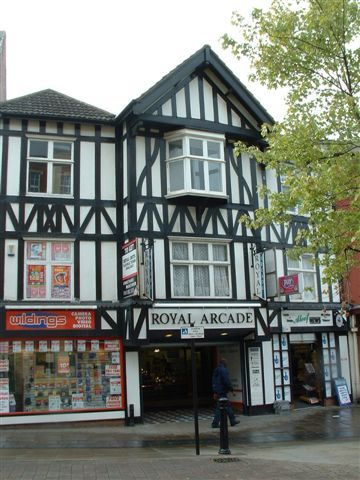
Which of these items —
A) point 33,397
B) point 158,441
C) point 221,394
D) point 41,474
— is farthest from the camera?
point 33,397

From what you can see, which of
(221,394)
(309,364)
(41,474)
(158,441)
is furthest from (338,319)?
(41,474)

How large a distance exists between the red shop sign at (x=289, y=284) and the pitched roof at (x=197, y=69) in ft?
17.4

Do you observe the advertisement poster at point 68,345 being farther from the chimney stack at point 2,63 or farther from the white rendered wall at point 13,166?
the chimney stack at point 2,63

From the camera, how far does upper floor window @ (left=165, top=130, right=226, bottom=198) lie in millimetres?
17312

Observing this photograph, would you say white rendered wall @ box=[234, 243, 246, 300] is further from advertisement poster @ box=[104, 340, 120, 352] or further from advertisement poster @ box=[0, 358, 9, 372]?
advertisement poster @ box=[0, 358, 9, 372]

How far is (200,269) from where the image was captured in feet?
57.8

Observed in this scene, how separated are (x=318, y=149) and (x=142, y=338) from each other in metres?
7.31

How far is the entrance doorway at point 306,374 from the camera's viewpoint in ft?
64.7

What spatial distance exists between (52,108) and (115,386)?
28.1 feet

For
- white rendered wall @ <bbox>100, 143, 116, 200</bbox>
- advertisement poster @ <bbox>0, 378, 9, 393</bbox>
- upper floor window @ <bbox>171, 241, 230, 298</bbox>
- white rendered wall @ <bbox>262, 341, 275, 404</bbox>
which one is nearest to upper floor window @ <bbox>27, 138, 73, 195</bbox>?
white rendered wall @ <bbox>100, 143, 116, 200</bbox>

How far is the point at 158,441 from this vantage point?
1368 centimetres

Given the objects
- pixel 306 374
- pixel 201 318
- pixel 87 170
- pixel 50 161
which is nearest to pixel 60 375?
pixel 201 318

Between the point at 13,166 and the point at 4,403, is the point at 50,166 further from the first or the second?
the point at 4,403

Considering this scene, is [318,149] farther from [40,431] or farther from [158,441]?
[40,431]
